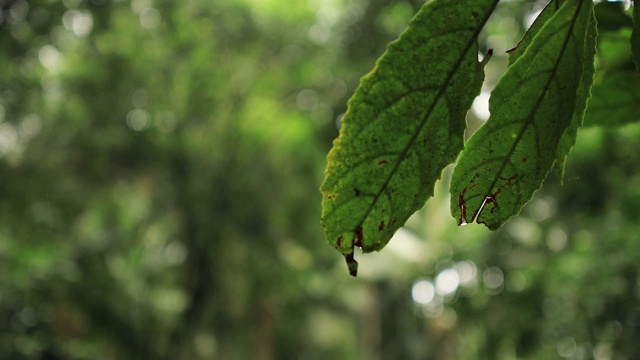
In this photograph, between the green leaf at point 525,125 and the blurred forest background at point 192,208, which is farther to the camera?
the blurred forest background at point 192,208

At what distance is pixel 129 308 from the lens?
3.33 m

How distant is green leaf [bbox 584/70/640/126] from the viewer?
1.19ft

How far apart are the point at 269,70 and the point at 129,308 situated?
1773 mm

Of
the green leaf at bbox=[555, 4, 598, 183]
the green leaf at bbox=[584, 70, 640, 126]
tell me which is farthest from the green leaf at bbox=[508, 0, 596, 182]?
the green leaf at bbox=[584, 70, 640, 126]

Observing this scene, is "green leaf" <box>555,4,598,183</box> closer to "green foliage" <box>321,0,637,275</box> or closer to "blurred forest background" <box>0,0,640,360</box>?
"green foliage" <box>321,0,637,275</box>

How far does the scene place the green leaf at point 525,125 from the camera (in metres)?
0.23

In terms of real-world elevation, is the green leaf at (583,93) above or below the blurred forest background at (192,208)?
above

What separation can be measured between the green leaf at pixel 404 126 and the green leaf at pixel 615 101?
0.16 metres

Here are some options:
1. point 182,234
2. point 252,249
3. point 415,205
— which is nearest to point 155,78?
point 182,234

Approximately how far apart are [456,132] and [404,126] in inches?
0.9

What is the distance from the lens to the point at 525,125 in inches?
9.7

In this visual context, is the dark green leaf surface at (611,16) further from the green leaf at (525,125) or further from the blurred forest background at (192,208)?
the blurred forest background at (192,208)

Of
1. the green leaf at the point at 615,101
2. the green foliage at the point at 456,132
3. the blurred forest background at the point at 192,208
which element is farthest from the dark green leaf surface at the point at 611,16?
the blurred forest background at the point at 192,208

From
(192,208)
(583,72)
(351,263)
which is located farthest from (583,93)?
(192,208)
